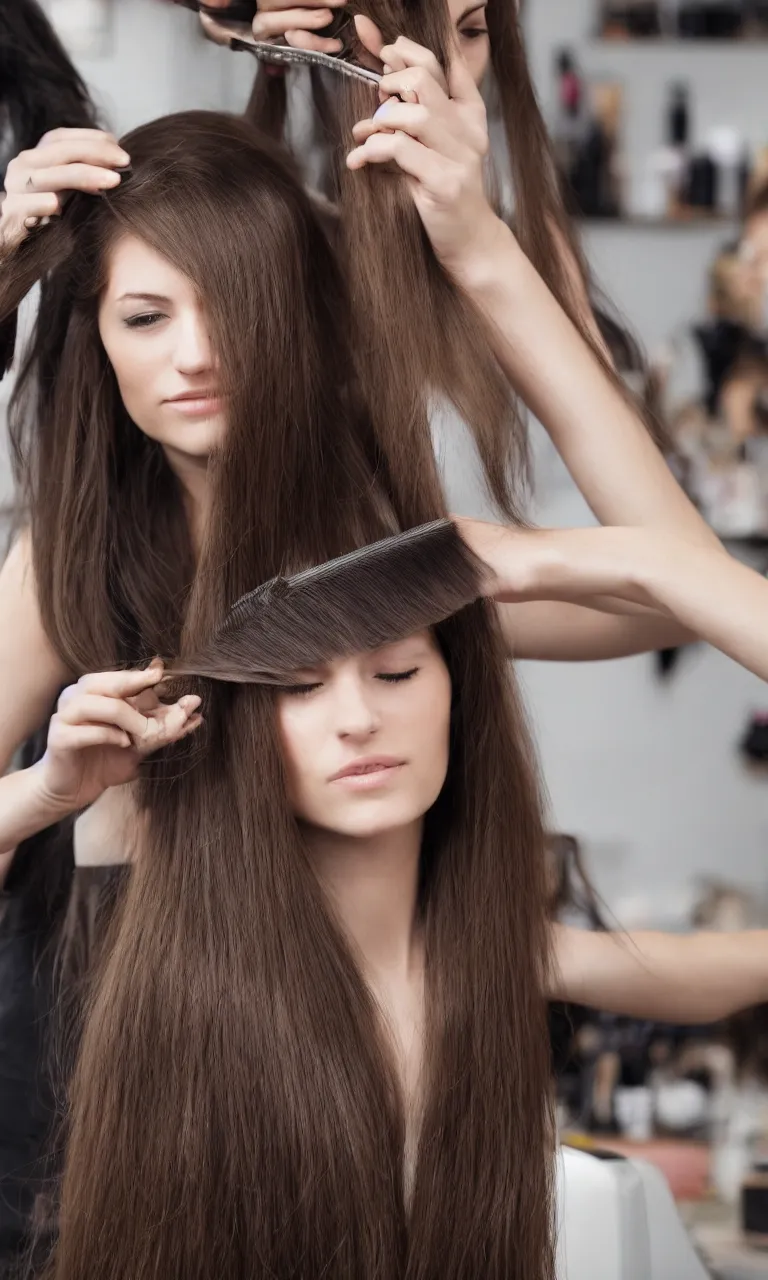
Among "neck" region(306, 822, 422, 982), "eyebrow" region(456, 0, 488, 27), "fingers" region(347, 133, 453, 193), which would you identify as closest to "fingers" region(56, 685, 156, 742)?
"neck" region(306, 822, 422, 982)

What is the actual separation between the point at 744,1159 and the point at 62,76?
1.59 metres

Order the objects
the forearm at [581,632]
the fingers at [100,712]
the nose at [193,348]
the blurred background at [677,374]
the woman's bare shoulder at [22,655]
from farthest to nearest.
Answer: the blurred background at [677,374] < the forearm at [581,632] < the woman's bare shoulder at [22,655] < the nose at [193,348] < the fingers at [100,712]

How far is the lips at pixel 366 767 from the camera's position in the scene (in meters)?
1.06

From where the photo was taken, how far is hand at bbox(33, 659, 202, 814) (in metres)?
0.97

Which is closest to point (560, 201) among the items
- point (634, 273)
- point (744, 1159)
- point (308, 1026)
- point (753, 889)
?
point (308, 1026)

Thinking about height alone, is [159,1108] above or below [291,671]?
below

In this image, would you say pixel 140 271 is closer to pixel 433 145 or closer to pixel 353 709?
pixel 433 145

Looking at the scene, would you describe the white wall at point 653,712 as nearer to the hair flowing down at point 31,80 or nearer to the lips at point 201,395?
the hair flowing down at point 31,80

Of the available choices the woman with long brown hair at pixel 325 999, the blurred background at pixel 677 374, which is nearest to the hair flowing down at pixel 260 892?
the woman with long brown hair at pixel 325 999

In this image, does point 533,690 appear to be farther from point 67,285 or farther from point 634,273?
point 67,285

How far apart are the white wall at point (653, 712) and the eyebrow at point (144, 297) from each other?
1979 millimetres

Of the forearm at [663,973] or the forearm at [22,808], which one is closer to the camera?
the forearm at [22,808]

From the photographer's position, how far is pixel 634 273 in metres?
3.00

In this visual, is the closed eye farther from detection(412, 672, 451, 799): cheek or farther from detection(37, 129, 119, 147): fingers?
detection(37, 129, 119, 147): fingers
